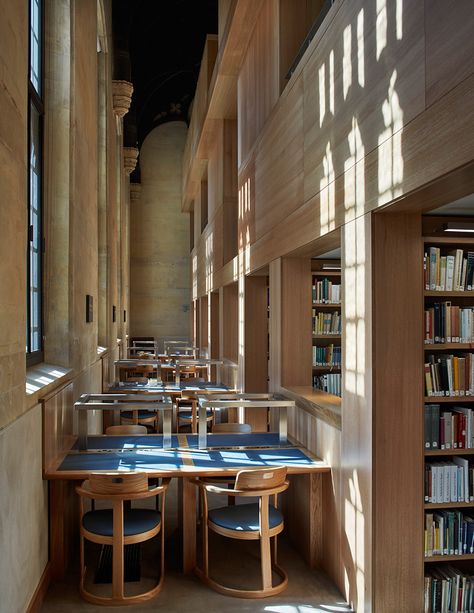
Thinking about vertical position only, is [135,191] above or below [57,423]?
above

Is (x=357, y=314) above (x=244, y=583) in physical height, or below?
above

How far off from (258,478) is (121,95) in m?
9.66

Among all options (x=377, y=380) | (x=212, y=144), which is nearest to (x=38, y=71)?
(x=377, y=380)

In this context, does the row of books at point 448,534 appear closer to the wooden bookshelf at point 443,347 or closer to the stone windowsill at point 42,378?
the wooden bookshelf at point 443,347

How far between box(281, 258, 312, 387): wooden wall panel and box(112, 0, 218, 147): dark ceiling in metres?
10.5

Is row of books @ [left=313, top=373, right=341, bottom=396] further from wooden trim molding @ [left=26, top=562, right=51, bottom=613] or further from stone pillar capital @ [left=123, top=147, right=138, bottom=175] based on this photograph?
stone pillar capital @ [left=123, top=147, right=138, bottom=175]

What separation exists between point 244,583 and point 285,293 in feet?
8.06

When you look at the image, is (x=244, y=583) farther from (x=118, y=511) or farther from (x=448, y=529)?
(x=448, y=529)

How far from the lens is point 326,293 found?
622cm

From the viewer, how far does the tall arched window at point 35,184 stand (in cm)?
456

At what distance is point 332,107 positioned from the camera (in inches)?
159

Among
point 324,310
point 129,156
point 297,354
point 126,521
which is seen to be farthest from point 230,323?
point 129,156

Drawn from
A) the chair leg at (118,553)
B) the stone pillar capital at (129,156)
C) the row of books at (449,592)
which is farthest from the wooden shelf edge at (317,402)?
the stone pillar capital at (129,156)

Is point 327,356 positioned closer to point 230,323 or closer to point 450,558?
point 450,558
